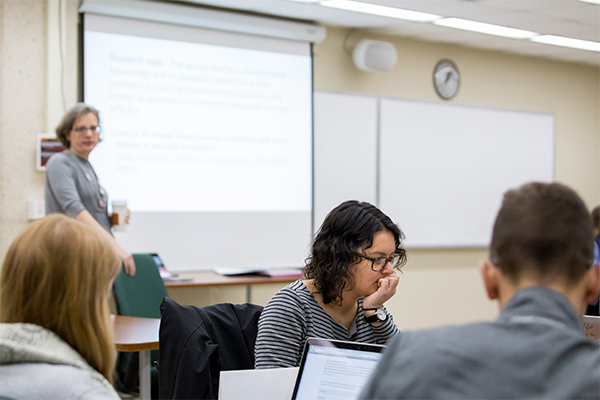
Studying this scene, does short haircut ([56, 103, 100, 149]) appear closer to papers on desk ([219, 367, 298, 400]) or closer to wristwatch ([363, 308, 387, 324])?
wristwatch ([363, 308, 387, 324])

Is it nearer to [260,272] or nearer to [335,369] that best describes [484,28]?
[260,272]

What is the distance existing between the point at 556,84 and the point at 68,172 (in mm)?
4927

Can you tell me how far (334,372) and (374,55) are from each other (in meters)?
4.02

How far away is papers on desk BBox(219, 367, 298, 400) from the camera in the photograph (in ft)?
4.05

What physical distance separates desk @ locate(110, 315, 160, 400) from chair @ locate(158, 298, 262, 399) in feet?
1.69

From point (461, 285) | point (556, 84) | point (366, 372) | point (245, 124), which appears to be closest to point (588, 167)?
point (556, 84)

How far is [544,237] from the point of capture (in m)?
0.81

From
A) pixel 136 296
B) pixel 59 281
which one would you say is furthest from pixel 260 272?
pixel 59 281

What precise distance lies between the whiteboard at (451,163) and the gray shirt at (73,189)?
8.49 feet

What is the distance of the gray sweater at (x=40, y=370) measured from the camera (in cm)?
102

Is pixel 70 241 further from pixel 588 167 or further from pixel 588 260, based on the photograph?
pixel 588 167

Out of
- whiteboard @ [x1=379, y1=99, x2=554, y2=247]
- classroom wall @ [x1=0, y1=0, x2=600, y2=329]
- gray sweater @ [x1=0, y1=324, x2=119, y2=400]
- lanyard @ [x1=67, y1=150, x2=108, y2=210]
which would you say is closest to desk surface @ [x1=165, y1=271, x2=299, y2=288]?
classroom wall @ [x1=0, y1=0, x2=600, y2=329]

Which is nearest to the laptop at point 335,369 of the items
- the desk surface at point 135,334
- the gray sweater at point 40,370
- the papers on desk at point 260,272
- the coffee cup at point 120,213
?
the gray sweater at point 40,370

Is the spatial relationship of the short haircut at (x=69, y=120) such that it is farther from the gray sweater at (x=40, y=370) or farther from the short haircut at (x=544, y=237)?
the short haircut at (x=544, y=237)
